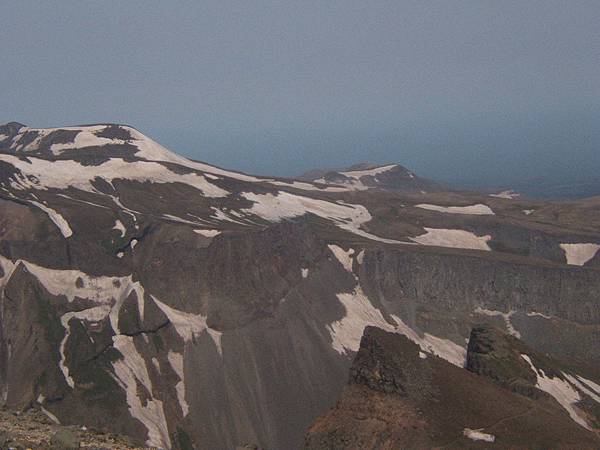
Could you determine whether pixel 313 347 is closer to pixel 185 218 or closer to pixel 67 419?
pixel 67 419

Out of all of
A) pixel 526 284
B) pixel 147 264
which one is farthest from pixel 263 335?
pixel 526 284

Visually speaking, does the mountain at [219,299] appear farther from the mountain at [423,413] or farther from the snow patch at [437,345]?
the mountain at [423,413]

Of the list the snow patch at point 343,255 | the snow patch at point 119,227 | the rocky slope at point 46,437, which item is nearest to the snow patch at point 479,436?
the rocky slope at point 46,437

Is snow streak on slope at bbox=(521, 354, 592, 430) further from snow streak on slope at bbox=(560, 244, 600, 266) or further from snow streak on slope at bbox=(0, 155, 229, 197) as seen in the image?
snow streak on slope at bbox=(0, 155, 229, 197)

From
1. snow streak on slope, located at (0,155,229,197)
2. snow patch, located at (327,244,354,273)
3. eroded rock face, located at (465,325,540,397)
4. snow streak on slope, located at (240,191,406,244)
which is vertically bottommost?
eroded rock face, located at (465,325,540,397)

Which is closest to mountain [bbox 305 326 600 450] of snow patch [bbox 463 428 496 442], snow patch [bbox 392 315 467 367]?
snow patch [bbox 463 428 496 442]

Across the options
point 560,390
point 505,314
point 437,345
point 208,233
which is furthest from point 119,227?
point 560,390

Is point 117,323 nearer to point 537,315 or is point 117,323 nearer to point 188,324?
point 188,324
